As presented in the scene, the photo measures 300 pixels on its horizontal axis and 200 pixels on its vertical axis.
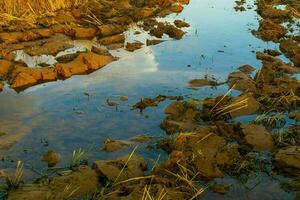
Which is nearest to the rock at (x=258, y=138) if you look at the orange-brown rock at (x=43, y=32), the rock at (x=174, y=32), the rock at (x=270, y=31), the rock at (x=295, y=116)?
the rock at (x=295, y=116)

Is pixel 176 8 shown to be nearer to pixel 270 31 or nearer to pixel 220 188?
pixel 270 31

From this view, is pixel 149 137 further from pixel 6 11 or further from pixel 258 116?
pixel 6 11

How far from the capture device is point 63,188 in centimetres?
659

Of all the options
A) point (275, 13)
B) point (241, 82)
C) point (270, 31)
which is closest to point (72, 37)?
point (241, 82)

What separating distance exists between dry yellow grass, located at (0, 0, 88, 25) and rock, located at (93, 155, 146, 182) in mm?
9308

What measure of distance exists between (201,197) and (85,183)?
1.70 m

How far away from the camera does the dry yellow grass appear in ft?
49.5

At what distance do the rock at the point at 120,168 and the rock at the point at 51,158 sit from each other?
2.66 ft

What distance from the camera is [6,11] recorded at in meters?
15.5

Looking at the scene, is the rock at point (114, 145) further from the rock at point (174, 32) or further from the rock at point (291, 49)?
the rock at point (174, 32)

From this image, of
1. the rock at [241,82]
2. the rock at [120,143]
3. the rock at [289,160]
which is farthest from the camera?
the rock at [241,82]

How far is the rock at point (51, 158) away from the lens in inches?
298

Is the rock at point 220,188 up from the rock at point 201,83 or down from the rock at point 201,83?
down

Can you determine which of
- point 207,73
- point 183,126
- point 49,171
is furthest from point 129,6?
point 49,171
